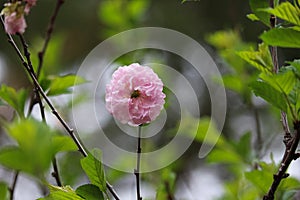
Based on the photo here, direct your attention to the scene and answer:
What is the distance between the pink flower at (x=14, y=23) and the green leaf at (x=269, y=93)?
297 mm

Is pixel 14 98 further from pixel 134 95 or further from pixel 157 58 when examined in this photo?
pixel 157 58

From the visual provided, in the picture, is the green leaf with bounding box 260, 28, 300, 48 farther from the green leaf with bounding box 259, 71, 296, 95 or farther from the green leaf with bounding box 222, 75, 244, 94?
the green leaf with bounding box 222, 75, 244, 94

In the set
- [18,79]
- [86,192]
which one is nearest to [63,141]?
[86,192]

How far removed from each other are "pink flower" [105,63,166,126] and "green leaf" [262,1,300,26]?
0.15 m

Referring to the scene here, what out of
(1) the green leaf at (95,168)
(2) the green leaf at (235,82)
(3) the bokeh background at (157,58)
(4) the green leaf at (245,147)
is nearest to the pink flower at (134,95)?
(1) the green leaf at (95,168)

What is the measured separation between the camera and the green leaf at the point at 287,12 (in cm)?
53

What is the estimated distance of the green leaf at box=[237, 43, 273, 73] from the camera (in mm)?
613

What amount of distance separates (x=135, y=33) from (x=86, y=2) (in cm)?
141

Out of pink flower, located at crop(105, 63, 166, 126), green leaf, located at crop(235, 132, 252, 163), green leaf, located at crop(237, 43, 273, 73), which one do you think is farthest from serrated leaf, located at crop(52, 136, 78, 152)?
green leaf, located at crop(235, 132, 252, 163)

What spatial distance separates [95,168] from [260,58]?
0.23 m

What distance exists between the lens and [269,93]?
0.55 meters

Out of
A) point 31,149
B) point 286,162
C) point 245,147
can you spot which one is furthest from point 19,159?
point 245,147

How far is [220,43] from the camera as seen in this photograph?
4.42 feet

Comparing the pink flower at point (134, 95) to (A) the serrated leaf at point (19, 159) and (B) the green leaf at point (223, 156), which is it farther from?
(B) the green leaf at point (223, 156)
